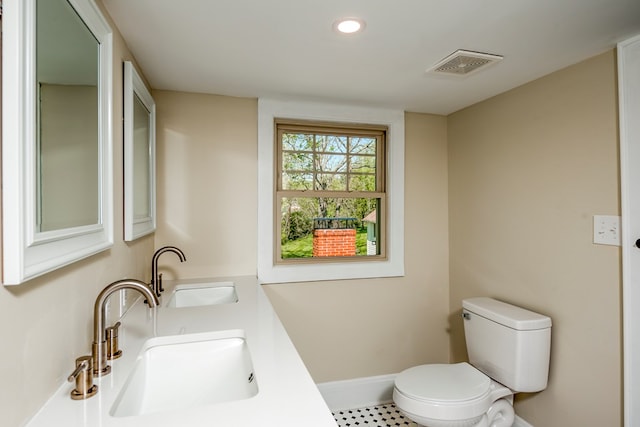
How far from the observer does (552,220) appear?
1.96 metres

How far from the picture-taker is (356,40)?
159cm

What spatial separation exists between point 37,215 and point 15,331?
0.25 m

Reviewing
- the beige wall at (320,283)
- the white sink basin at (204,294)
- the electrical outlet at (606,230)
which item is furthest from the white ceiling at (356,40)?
the white sink basin at (204,294)

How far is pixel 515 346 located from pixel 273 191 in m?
1.70

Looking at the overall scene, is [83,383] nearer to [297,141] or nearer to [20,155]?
[20,155]

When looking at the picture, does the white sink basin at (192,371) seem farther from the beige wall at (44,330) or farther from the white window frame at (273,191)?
the white window frame at (273,191)

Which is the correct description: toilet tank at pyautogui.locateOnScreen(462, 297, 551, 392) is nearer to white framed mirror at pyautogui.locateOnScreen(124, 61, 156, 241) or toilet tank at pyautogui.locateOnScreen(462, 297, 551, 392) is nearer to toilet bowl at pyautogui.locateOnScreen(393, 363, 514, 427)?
toilet bowl at pyautogui.locateOnScreen(393, 363, 514, 427)

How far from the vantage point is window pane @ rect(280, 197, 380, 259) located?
8.47 feet

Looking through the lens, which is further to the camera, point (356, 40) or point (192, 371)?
point (356, 40)

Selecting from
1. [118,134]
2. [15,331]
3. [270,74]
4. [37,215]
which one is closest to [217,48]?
[270,74]

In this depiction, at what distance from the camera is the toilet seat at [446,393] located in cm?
178

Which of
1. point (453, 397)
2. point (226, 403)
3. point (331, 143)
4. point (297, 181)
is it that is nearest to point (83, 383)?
point (226, 403)

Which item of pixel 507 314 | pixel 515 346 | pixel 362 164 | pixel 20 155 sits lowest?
pixel 515 346

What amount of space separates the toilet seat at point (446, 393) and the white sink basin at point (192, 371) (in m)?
1.07
